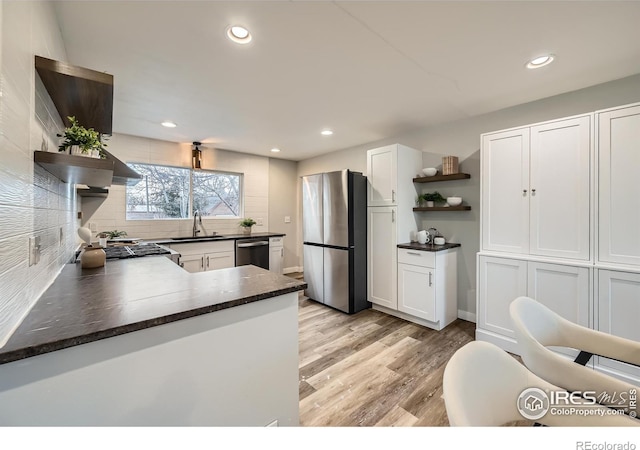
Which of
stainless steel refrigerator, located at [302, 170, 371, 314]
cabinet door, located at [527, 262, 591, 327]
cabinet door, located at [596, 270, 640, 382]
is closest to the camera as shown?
cabinet door, located at [596, 270, 640, 382]

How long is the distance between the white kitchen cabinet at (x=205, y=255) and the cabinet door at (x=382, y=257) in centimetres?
215

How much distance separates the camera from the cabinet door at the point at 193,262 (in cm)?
349

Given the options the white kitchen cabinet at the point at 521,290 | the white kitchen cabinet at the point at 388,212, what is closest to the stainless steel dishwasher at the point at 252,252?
the white kitchen cabinet at the point at 388,212

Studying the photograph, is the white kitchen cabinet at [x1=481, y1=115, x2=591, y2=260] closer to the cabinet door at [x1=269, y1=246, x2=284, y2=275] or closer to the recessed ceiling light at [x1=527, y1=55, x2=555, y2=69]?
the recessed ceiling light at [x1=527, y1=55, x2=555, y2=69]

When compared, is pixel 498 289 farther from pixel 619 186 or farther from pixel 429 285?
pixel 619 186

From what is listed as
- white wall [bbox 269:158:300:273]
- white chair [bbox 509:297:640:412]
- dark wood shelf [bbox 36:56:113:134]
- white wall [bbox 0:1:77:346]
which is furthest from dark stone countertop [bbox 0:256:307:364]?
white wall [bbox 269:158:300:273]

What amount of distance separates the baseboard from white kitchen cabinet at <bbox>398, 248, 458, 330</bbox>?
0.05m

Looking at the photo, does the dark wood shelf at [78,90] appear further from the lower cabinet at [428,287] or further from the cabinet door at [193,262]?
the lower cabinet at [428,287]

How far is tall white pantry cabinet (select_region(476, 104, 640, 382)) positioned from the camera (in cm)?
184

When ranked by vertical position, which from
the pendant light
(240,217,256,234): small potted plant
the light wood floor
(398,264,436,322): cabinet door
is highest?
the pendant light

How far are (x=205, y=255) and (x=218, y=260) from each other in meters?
0.21

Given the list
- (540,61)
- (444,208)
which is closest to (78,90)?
(540,61)

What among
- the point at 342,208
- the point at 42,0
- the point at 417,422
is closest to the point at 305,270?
the point at 342,208

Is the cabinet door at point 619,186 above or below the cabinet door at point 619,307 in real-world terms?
above
